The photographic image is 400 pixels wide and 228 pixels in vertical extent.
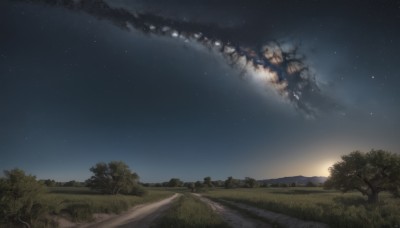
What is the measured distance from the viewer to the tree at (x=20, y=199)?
20.3 meters

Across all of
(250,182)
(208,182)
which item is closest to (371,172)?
(250,182)

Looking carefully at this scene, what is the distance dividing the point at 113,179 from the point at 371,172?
56597 mm

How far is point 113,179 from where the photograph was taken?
7406cm

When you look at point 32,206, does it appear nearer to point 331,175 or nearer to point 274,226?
point 274,226

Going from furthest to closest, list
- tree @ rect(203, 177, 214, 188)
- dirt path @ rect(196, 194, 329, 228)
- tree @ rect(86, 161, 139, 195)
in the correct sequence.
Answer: tree @ rect(203, 177, 214, 188)
tree @ rect(86, 161, 139, 195)
dirt path @ rect(196, 194, 329, 228)

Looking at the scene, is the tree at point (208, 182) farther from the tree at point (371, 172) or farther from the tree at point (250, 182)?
the tree at point (371, 172)

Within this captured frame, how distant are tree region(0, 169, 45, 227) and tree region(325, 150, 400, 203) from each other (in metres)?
39.1

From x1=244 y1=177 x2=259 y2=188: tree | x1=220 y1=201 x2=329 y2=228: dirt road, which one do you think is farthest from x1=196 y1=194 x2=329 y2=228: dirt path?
x1=244 y1=177 x2=259 y2=188: tree

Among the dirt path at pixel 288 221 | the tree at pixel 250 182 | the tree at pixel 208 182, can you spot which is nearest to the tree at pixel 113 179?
the dirt path at pixel 288 221

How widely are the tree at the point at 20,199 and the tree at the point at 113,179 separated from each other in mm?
51946

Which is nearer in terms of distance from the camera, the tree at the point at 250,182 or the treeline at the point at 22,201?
the treeline at the point at 22,201

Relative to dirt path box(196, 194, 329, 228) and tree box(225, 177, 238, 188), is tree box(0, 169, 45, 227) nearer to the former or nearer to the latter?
dirt path box(196, 194, 329, 228)

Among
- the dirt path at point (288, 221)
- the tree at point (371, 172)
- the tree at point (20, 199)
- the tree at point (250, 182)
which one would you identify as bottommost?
the dirt path at point (288, 221)

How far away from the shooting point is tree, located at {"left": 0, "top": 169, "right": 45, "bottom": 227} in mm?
20297
